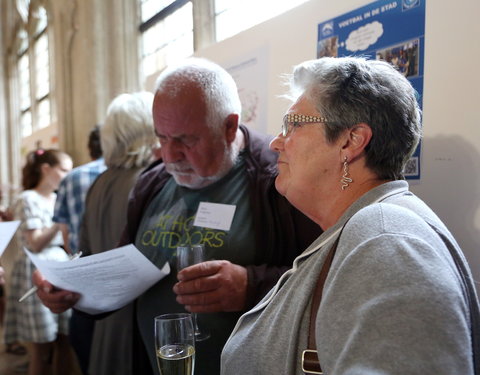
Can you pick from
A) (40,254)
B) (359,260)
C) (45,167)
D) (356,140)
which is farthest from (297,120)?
(45,167)

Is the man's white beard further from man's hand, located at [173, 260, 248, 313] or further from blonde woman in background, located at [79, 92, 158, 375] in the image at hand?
Answer: blonde woman in background, located at [79, 92, 158, 375]

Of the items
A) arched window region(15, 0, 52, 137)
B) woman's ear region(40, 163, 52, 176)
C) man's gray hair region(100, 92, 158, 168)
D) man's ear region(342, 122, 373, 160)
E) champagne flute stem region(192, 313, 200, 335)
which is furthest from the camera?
arched window region(15, 0, 52, 137)

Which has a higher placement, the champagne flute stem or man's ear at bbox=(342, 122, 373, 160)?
man's ear at bbox=(342, 122, 373, 160)

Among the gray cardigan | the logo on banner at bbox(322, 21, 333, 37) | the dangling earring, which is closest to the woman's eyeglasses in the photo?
the dangling earring

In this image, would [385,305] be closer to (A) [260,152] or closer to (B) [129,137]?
(A) [260,152]

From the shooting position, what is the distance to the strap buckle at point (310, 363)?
73 cm

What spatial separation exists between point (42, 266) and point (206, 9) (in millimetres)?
3095

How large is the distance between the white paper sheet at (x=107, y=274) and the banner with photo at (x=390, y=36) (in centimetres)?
95

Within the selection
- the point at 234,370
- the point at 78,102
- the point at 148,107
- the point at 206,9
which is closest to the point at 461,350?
the point at 234,370

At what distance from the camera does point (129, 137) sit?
2168 mm

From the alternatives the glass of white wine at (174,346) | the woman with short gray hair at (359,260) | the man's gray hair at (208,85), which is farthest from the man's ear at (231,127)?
the glass of white wine at (174,346)

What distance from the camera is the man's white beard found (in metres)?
1.56

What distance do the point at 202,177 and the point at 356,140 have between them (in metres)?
0.76

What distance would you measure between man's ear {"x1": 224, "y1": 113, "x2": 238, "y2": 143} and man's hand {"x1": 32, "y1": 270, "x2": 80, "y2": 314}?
0.83 metres
